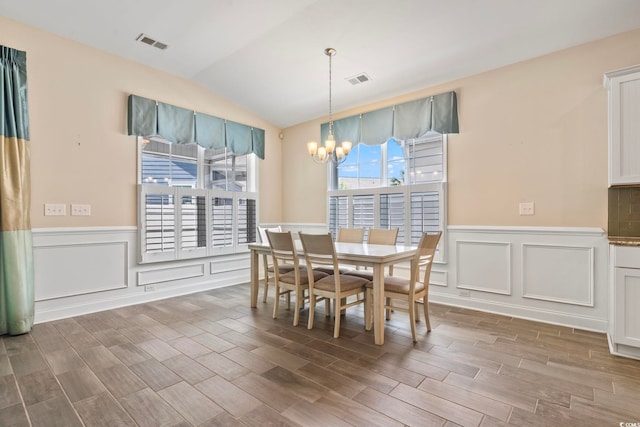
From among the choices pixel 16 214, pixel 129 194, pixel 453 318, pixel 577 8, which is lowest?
pixel 453 318

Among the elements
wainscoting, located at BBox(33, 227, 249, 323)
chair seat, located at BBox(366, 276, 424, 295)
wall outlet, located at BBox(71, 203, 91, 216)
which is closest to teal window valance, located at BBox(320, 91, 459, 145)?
chair seat, located at BBox(366, 276, 424, 295)

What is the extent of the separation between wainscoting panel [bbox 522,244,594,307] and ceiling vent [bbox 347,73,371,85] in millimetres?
2680

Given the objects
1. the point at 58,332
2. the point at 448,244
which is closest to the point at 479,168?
the point at 448,244

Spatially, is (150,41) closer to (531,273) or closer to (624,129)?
(624,129)

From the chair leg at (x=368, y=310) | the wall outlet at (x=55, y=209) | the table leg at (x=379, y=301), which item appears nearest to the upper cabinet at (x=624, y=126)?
the table leg at (x=379, y=301)

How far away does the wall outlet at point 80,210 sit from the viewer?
11.6 feet

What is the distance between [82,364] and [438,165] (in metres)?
4.08

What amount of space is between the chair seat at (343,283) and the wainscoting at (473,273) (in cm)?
143

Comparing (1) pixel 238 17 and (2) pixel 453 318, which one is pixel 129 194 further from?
(2) pixel 453 318

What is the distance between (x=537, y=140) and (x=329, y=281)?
2623 mm

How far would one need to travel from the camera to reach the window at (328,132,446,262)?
4.08 meters

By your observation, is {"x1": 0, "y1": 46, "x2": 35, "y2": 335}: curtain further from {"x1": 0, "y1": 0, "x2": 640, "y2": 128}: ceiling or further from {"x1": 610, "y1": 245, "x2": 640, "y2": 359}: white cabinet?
{"x1": 610, "y1": 245, "x2": 640, "y2": 359}: white cabinet

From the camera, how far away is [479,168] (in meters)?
3.74

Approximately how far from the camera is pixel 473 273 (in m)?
3.75
